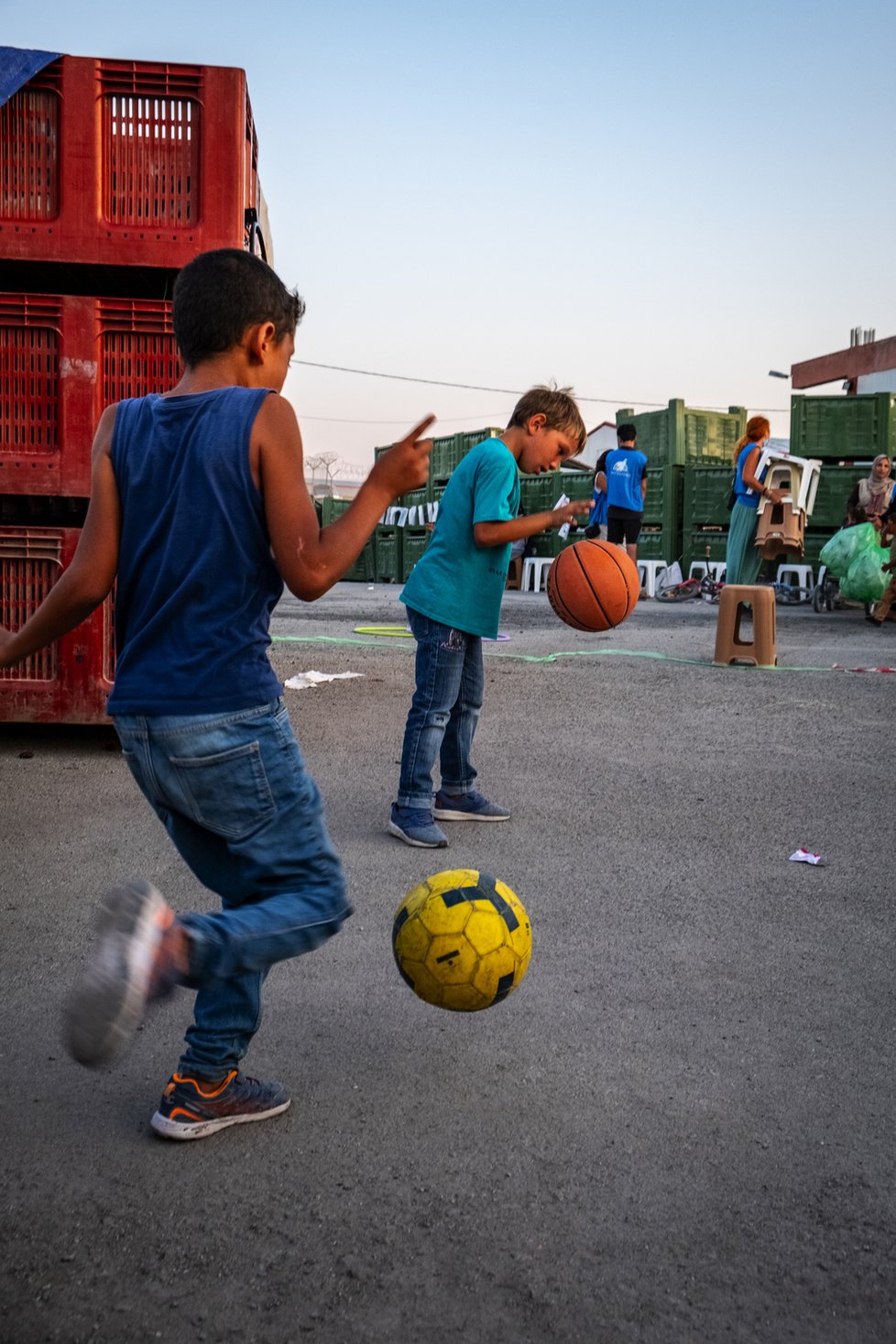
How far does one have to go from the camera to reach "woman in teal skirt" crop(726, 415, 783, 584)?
A: 11914mm

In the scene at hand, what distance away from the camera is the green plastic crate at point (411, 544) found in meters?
28.1

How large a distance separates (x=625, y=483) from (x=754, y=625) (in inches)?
215

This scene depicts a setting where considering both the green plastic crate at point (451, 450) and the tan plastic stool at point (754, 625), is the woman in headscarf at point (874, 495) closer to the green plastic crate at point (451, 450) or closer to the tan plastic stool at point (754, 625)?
the tan plastic stool at point (754, 625)

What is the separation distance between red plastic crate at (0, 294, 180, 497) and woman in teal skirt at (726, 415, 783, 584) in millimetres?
7129

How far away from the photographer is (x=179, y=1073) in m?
2.66

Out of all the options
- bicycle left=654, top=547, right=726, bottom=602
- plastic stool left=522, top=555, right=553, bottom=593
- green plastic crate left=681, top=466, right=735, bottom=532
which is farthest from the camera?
plastic stool left=522, top=555, right=553, bottom=593

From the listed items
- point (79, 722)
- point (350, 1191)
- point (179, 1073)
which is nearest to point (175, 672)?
point (179, 1073)

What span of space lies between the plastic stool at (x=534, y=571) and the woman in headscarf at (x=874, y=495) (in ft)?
29.0

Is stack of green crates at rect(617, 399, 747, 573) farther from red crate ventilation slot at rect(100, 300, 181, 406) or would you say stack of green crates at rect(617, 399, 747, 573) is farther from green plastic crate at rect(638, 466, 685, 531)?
red crate ventilation slot at rect(100, 300, 181, 406)

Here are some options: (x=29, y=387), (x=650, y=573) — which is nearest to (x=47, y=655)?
(x=29, y=387)

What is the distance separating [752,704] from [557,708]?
1.47 metres

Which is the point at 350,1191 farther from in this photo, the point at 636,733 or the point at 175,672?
the point at 636,733

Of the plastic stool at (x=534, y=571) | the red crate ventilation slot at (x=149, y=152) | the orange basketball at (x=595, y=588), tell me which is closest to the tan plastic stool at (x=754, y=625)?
the orange basketball at (x=595, y=588)

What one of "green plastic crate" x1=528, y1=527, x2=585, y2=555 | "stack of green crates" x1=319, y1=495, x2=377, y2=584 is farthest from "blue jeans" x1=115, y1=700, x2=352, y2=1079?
"stack of green crates" x1=319, y1=495, x2=377, y2=584
